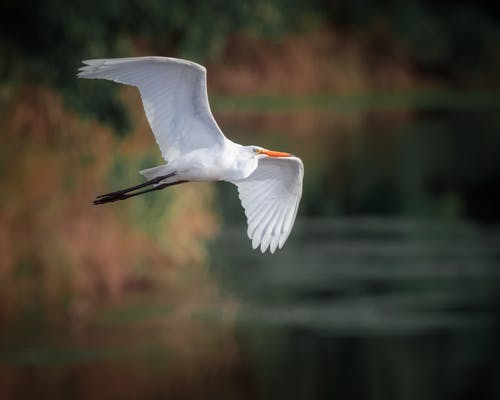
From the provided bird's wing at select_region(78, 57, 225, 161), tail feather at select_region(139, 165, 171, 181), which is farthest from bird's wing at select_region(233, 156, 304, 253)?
tail feather at select_region(139, 165, 171, 181)

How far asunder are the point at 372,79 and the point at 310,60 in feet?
10.9

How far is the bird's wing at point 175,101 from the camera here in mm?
11031

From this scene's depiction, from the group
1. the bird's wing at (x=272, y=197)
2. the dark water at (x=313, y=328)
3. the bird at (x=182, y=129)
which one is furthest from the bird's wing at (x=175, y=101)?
the dark water at (x=313, y=328)

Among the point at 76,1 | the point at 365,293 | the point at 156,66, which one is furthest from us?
the point at 365,293

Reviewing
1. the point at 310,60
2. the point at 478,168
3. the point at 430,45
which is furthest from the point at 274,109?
the point at 478,168

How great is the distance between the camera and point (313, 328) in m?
21.3

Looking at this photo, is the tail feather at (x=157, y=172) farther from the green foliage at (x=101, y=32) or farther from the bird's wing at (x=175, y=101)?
the green foliage at (x=101, y=32)

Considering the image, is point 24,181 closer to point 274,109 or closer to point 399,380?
point 399,380

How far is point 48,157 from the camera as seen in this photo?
65.5 ft

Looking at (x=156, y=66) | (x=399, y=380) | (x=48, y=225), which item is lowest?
(x=399, y=380)

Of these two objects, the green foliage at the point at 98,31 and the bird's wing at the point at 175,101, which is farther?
the green foliage at the point at 98,31

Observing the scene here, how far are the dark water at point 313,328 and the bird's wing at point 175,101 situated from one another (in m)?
8.00

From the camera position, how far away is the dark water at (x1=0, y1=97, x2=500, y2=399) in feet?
64.1

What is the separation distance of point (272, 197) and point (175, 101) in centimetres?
138
